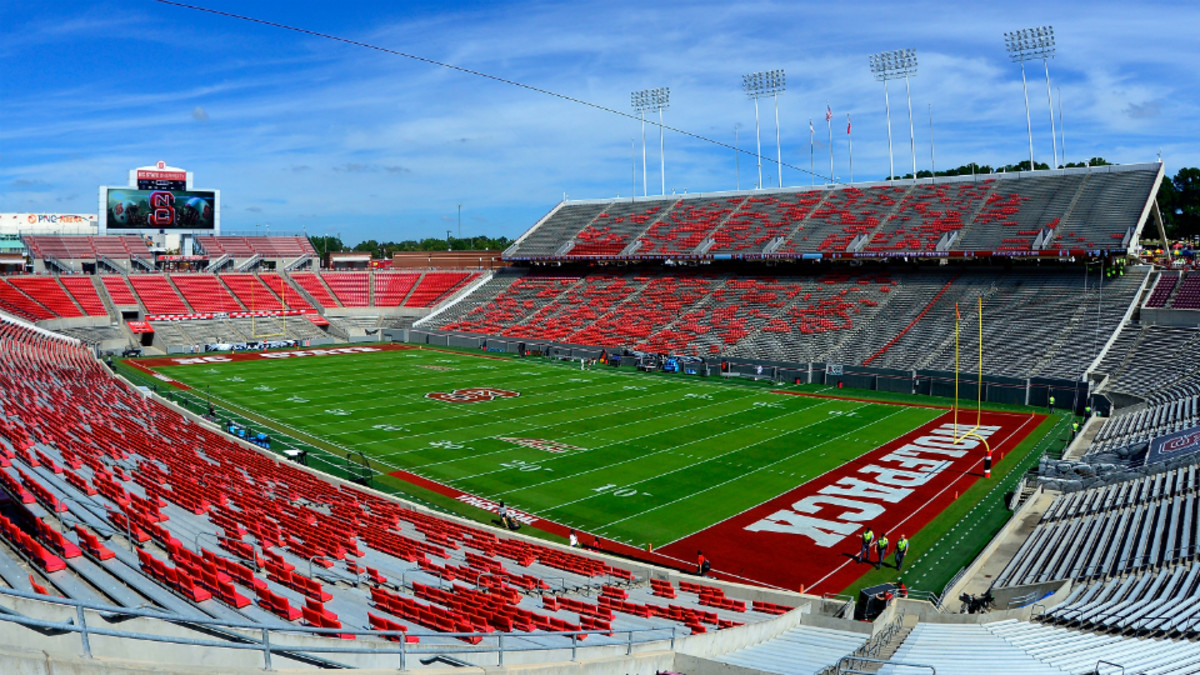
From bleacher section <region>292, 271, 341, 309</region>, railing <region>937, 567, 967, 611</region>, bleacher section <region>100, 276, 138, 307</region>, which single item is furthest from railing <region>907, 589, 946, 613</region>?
bleacher section <region>100, 276, 138, 307</region>

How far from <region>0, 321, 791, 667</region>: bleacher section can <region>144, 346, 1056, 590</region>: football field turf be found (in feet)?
14.2

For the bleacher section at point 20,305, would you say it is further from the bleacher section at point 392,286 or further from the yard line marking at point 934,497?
the yard line marking at point 934,497

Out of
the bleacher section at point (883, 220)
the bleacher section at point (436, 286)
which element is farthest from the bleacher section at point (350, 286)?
the bleacher section at point (883, 220)

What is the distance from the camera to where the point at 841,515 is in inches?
891

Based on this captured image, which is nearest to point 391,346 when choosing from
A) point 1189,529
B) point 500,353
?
point 500,353

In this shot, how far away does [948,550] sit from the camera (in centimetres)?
2019

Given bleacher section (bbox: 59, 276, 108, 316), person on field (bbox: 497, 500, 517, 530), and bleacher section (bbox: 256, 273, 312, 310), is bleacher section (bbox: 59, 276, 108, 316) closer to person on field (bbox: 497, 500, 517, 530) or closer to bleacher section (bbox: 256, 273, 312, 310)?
bleacher section (bbox: 256, 273, 312, 310)

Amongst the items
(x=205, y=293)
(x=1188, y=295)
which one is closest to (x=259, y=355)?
(x=205, y=293)

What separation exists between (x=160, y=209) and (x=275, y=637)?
76.9 meters

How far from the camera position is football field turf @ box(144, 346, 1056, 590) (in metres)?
23.7

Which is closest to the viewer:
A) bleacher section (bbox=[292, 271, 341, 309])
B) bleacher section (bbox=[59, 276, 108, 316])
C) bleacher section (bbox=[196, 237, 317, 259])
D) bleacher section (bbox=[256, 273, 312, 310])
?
bleacher section (bbox=[59, 276, 108, 316])

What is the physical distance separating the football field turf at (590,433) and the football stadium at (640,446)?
206 millimetres

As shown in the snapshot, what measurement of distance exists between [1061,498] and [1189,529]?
6.34m

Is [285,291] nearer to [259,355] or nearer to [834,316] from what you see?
[259,355]
